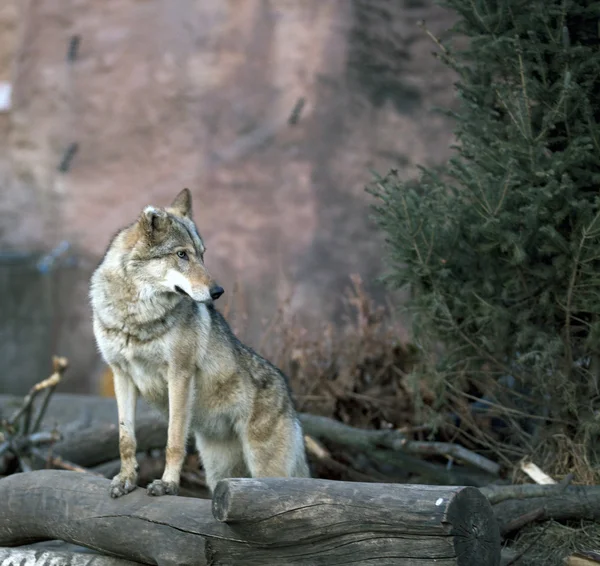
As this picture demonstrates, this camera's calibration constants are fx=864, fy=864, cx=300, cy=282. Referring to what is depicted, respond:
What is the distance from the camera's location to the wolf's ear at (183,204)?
19.0 feet

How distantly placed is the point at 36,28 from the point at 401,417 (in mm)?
8729

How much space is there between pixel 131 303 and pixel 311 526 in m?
1.89

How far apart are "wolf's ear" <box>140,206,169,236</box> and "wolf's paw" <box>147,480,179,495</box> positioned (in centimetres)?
149

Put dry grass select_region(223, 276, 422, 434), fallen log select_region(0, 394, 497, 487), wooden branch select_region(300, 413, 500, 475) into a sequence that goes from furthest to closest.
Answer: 1. dry grass select_region(223, 276, 422, 434)
2. fallen log select_region(0, 394, 497, 487)
3. wooden branch select_region(300, 413, 500, 475)

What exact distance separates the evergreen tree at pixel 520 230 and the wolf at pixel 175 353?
4.95ft

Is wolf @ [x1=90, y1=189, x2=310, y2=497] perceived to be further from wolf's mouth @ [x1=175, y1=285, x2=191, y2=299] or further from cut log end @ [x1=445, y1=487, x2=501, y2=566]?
cut log end @ [x1=445, y1=487, x2=501, y2=566]

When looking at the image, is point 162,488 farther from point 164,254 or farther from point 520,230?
point 520,230

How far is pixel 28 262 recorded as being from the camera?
13.1 m

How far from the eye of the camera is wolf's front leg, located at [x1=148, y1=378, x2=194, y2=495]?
5.17 meters

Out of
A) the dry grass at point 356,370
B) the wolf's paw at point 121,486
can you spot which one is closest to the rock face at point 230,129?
the dry grass at point 356,370

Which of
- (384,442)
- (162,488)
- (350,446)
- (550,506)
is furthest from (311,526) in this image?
(350,446)

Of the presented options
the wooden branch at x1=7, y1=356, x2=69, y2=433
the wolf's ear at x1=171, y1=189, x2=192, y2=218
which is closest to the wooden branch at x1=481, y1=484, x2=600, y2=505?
the wolf's ear at x1=171, y1=189, x2=192, y2=218

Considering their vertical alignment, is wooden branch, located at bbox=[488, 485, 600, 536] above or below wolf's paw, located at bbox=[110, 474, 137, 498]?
below

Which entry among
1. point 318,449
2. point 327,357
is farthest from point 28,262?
point 318,449
